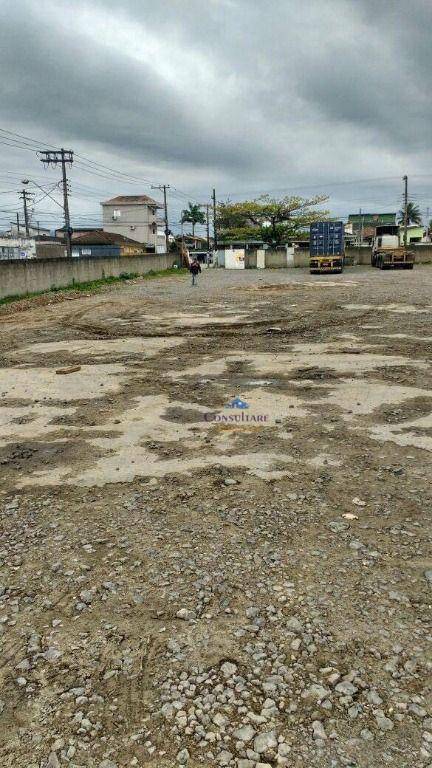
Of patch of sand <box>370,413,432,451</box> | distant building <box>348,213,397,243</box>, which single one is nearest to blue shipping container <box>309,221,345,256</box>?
patch of sand <box>370,413,432,451</box>

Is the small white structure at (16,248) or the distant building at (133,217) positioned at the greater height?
the distant building at (133,217)

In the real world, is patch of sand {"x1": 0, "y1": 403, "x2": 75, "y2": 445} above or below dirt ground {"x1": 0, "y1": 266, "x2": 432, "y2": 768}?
above

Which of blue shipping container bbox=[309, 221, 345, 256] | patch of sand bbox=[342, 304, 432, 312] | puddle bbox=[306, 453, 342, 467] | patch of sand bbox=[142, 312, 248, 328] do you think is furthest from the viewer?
blue shipping container bbox=[309, 221, 345, 256]

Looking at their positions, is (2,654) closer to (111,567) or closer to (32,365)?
(111,567)

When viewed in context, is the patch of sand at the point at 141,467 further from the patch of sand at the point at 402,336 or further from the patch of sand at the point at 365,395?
the patch of sand at the point at 402,336

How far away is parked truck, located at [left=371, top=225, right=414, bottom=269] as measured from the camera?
36.1m

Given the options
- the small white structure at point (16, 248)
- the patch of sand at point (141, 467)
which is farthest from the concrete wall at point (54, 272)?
the small white structure at point (16, 248)

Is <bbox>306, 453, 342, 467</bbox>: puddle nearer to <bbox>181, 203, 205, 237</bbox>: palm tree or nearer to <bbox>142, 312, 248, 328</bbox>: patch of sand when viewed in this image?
<bbox>142, 312, 248, 328</bbox>: patch of sand

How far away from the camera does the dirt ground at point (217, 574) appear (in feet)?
7.54

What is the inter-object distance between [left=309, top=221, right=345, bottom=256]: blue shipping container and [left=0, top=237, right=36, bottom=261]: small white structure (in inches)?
1113

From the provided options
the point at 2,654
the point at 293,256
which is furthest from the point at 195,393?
the point at 293,256

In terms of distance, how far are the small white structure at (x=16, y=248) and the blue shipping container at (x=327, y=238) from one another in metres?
28.3

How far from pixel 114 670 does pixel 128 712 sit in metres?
0.27

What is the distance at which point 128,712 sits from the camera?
7.85ft
